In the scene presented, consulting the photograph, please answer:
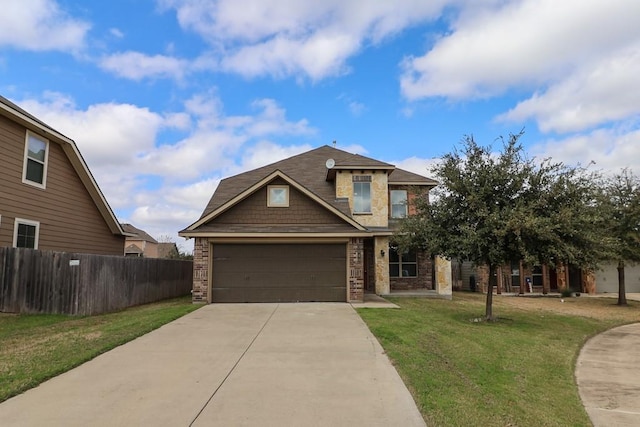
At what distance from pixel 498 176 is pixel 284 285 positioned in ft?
25.1

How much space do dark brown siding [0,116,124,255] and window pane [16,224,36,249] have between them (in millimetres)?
275

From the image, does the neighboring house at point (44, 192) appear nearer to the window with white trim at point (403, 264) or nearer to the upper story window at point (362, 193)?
the upper story window at point (362, 193)

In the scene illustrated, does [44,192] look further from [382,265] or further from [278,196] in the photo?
[382,265]

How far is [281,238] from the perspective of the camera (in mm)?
14672

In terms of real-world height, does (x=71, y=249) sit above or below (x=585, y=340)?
above

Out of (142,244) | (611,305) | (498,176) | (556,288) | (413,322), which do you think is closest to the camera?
(413,322)

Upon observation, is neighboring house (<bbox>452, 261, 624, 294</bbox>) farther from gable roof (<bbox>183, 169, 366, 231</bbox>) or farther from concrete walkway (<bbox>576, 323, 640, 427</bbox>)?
concrete walkway (<bbox>576, 323, 640, 427</bbox>)

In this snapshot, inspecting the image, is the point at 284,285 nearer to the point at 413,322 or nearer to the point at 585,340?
the point at 413,322

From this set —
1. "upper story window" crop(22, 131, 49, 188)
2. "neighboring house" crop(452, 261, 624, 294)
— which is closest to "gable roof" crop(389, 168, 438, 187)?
"neighboring house" crop(452, 261, 624, 294)

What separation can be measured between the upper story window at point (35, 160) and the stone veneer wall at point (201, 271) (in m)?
5.32

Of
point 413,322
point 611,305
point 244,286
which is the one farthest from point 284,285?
point 611,305

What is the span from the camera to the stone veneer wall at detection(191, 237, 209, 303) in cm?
1431

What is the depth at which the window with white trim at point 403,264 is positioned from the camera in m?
→ 19.9

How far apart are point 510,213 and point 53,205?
14351 mm
